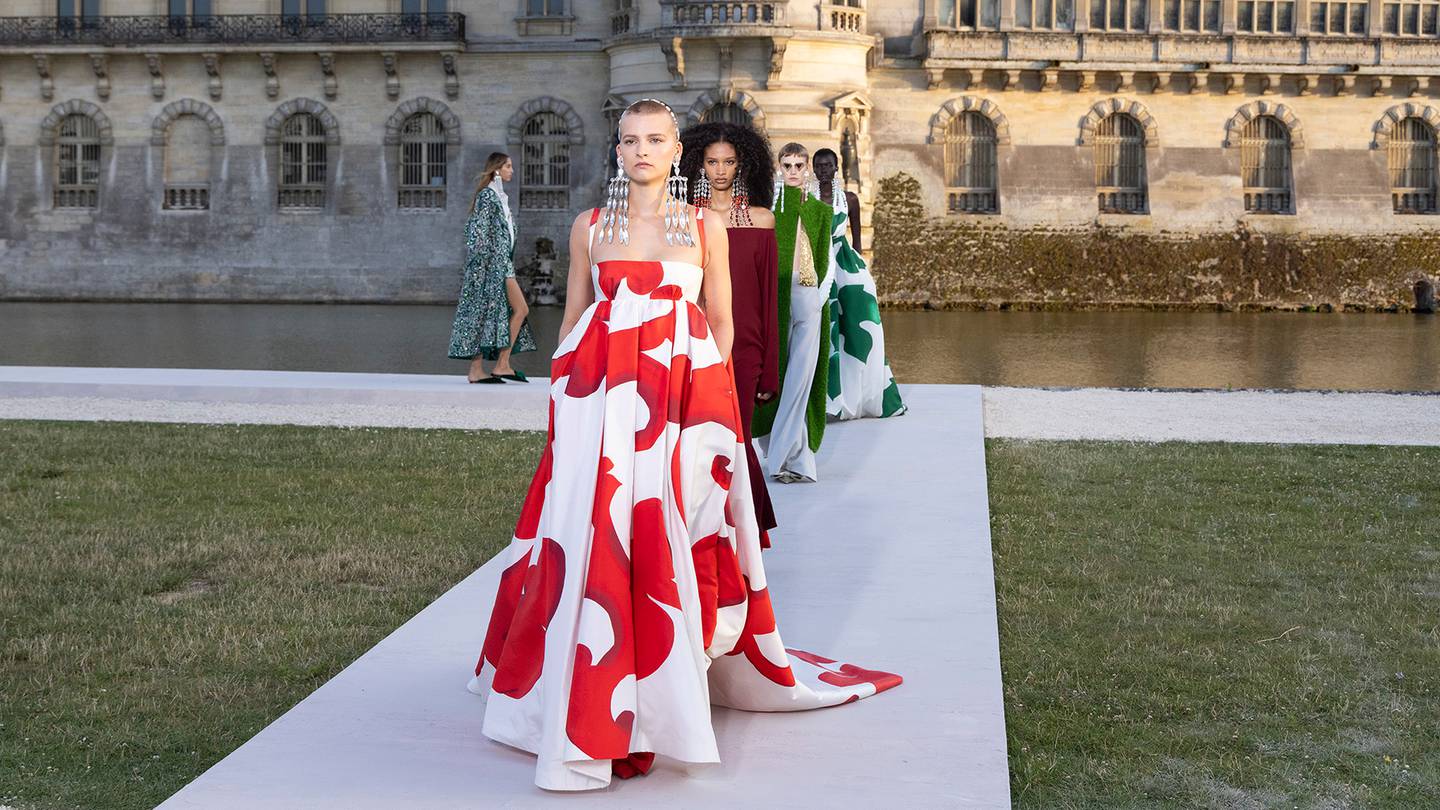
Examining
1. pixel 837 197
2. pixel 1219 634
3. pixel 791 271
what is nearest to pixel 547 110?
pixel 837 197

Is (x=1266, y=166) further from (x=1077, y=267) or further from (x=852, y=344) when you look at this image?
(x=852, y=344)

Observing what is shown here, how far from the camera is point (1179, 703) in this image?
214 inches

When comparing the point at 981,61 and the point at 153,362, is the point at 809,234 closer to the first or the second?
the point at 153,362

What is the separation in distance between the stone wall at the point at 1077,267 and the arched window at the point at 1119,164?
70 cm

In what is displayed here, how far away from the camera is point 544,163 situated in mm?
Result: 32844

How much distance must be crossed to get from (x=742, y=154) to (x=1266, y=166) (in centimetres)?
2810

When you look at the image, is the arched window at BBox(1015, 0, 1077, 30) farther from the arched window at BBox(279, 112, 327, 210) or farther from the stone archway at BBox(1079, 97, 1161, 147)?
the arched window at BBox(279, 112, 327, 210)

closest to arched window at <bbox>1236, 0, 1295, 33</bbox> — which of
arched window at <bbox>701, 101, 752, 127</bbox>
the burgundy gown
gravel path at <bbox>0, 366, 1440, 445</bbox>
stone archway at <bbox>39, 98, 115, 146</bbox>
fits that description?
arched window at <bbox>701, 101, 752, 127</bbox>

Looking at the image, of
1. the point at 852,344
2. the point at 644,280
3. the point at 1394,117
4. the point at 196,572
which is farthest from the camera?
the point at 1394,117

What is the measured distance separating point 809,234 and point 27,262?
28342mm

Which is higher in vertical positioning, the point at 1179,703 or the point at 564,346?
the point at 564,346

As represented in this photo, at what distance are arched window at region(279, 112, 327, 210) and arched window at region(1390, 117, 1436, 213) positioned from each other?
20441 millimetres

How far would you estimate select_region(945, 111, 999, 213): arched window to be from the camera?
107 ft

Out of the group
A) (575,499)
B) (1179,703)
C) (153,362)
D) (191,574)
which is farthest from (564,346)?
(153,362)
